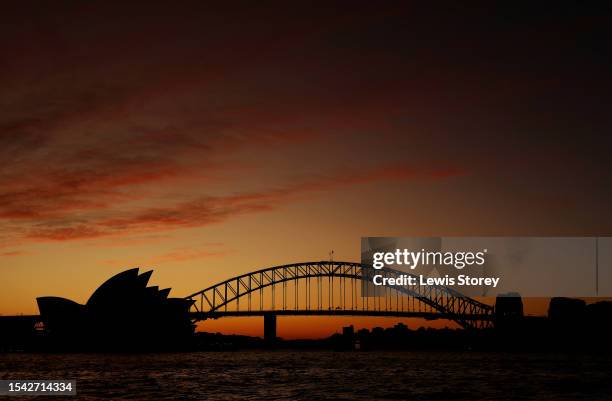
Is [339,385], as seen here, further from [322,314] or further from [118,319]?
[118,319]

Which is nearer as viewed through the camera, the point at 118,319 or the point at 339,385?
the point at 339,385

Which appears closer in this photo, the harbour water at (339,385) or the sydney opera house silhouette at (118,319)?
the harbour water at (339,385)

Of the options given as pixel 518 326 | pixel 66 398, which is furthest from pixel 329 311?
pixel 66 398

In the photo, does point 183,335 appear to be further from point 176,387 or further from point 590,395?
point 590,395

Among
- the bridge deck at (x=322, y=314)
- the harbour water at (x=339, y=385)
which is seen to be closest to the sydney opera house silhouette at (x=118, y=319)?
the bridge deck at (x=322, y=314)

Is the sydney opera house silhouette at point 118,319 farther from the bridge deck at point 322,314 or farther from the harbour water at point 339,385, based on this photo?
the harbour water at point 339,385

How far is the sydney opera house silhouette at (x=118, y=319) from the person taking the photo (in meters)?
153

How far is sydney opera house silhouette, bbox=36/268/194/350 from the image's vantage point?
15288cm

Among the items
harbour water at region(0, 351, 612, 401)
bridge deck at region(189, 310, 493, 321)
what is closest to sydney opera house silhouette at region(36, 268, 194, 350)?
bridge deck at region(189, 310, 493, 321)

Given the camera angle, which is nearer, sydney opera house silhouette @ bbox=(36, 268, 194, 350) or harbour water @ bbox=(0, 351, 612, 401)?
harbour water @ bbox=(0, 351, 612, 401)

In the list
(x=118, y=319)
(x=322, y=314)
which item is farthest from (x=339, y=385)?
(x=118, y=319)

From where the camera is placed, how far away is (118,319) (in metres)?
155

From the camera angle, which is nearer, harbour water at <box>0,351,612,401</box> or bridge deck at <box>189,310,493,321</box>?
harbour water at <box>0,351,612,401</box>

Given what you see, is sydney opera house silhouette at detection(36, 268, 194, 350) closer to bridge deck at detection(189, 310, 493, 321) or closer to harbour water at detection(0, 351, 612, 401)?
bridge deck at detection(189, 310, 493, 321)
